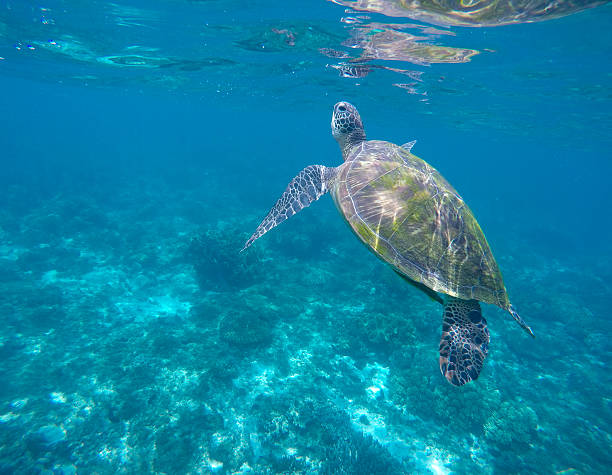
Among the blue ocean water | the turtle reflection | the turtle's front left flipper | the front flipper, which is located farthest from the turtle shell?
the turtle reflection

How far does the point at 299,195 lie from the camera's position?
6.41m

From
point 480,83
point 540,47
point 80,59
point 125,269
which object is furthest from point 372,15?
A: point 80,59

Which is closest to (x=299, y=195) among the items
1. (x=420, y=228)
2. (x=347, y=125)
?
(x=347, y=125)

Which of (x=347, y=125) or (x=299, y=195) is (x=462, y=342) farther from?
(x=347, y=125)

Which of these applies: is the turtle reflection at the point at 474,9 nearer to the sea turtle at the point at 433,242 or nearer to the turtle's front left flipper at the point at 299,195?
the turtle's front left flipper at the point at 299,195

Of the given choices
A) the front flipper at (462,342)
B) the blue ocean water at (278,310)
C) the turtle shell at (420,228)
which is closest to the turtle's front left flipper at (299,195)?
the turtle shell at (420,228)

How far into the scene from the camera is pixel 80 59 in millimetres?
20781

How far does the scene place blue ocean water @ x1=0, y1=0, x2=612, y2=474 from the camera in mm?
6805

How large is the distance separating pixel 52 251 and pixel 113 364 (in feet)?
34.7

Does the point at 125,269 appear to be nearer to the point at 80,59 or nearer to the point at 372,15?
the point at 372,15

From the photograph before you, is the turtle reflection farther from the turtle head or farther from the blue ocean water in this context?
the turtle head

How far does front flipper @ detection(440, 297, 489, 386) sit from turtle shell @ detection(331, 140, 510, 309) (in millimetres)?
532

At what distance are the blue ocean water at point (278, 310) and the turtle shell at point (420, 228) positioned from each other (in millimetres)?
5170

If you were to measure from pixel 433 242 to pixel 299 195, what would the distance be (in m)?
3.07
